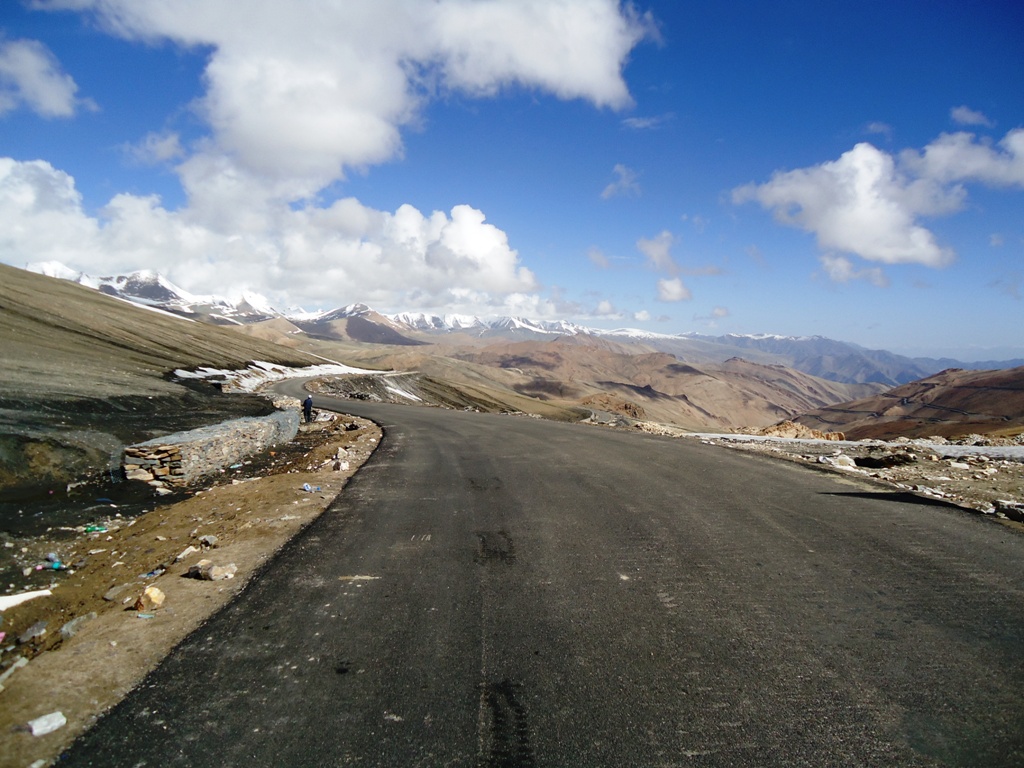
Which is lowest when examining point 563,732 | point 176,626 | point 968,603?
point 176,626

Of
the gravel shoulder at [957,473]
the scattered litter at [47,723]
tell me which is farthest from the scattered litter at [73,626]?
the gravel shoulder at [957,473]

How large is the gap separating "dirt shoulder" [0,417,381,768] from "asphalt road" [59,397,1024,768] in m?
0.27

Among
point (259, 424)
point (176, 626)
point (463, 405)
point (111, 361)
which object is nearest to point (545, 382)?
point (463, 405)

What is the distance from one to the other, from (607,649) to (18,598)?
6.84 m

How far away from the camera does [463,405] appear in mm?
66812

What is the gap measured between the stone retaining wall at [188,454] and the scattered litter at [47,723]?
9.32 metres

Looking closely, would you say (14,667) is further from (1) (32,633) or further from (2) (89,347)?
(2) (89,347)

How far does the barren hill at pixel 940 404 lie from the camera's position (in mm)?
111069

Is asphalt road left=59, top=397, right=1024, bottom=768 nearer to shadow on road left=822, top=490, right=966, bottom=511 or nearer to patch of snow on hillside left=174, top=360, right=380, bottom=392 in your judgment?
shadow on road left=822, top=490, right=966, bottom=511

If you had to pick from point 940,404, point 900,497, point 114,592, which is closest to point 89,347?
point 114,592

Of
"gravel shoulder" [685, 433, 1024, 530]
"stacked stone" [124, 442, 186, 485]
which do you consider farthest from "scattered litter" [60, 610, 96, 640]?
"gravel shoulder" [685, 433, 1024, 530]

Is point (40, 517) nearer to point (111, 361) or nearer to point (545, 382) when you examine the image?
point (111, 361)

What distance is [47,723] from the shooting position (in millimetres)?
3295

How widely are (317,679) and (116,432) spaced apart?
51.4 feet
